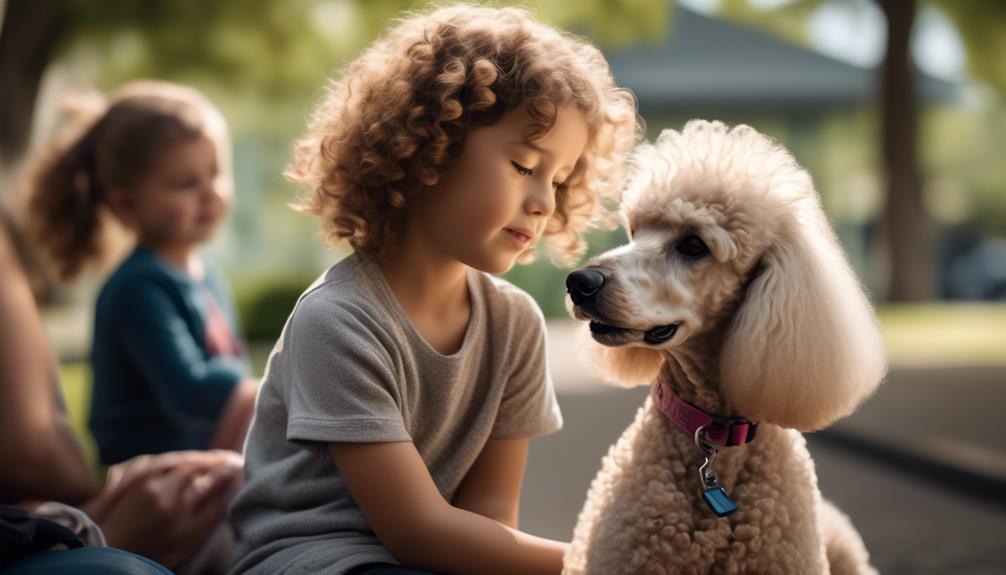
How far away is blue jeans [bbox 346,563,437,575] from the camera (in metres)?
2.08

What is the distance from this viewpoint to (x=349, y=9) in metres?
17.0

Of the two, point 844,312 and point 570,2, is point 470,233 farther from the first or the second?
point 570,2

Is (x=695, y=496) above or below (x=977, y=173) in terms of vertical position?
below

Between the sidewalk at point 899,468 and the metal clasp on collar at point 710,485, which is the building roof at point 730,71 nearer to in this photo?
the sidewalk at point 899,468

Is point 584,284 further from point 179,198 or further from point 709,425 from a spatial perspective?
point 179,198

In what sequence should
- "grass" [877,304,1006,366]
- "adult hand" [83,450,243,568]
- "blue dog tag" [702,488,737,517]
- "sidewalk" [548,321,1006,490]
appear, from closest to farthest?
"blue dog tag" [702,488,737,517] → "adult hand" [83,450,243,568] → "sidewalk" [548,321,1006,490] → "grass" [877,304,1006,366]

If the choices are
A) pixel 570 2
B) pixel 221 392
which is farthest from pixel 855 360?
pixel 570 2

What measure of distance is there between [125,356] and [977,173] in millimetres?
48030

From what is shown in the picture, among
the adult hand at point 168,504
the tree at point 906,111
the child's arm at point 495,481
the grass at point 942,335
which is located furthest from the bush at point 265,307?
the child's arm at point 495,481

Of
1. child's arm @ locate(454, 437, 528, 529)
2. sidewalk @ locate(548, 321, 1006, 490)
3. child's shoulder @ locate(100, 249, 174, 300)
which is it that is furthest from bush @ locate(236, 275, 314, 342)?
child's arm @ locate(454, 437, 528, 529)

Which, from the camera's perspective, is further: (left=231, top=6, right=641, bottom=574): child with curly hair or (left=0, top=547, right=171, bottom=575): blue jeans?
(left=231, top=6, right=641, bottom=574): child with curly hair

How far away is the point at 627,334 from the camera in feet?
7.10

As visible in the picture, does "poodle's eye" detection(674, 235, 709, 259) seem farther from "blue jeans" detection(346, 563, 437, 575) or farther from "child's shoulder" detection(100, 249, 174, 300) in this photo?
"child's shoulder" detection(100, 249, 174, 300)

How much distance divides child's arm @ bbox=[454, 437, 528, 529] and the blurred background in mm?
314
